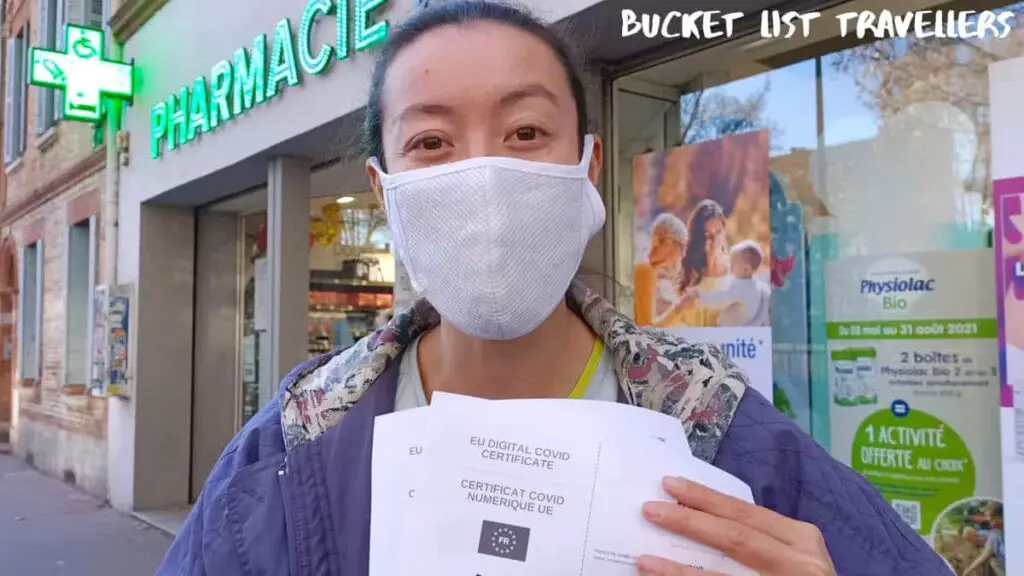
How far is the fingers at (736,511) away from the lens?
0.95 m

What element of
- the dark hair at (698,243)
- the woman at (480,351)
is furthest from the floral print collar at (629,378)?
the dark hair at (698,243)

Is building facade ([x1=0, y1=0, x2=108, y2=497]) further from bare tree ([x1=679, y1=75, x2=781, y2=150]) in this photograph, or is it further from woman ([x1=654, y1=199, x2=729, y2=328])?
bare tree ([x1=679, y1=75, x2=781, y2=150])

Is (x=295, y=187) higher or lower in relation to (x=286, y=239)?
higher

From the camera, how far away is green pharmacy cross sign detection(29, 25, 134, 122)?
818 centimetres

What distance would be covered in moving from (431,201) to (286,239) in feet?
16.0

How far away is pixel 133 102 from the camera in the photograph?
8188 millimetres

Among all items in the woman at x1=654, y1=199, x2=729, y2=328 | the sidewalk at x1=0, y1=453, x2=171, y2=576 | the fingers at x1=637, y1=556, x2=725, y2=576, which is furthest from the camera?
the sidewalk at x1=0, y1=453, x2=171, y2=576

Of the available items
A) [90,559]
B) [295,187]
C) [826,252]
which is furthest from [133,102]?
[826,252]

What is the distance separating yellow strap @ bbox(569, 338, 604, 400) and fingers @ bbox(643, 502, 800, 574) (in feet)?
1.20

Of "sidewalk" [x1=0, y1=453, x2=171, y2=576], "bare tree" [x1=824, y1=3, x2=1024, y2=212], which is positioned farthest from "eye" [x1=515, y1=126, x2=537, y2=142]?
"sidewalk" [x1=0, y1=453, x2=171, y2=576]

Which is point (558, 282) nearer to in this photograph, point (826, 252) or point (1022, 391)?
point (1022, 391)

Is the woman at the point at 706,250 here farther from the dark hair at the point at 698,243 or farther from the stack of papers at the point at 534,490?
the stack of papers at the point at 534,490

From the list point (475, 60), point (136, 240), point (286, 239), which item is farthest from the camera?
point (136, 240)

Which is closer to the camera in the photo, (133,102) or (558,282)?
(558,282)
